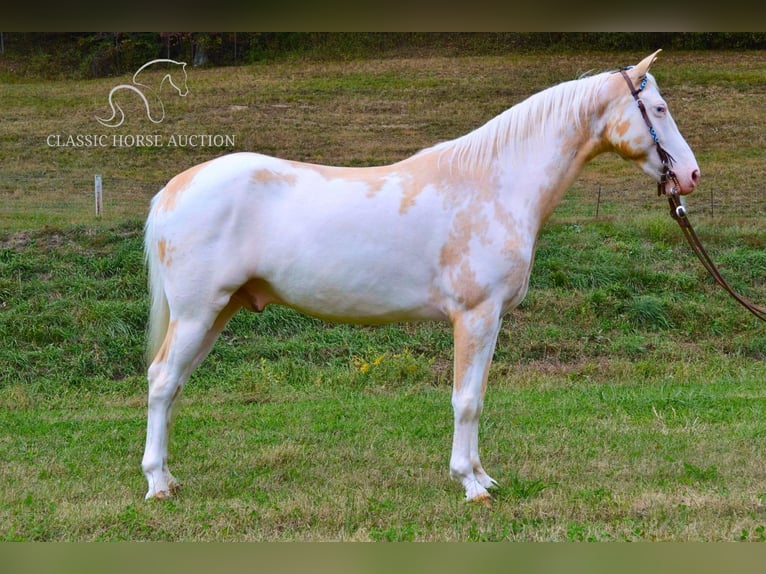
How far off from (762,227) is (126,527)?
787cm

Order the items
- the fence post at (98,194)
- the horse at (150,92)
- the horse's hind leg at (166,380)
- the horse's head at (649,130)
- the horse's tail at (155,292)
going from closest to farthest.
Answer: the horse's head at (649,130)
the horse's hind leg at (166,380)
the horse's tail at (155,292)
the horse at (150,92)
the fence post at (98,194)

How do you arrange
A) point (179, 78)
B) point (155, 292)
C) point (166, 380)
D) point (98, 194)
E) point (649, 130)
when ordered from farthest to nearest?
1. point (98, 194)
2. point (179, 78)
3. point (155, 292)
4. point (166, 380)
5. point (649, 130)

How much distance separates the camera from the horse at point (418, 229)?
4344 mm

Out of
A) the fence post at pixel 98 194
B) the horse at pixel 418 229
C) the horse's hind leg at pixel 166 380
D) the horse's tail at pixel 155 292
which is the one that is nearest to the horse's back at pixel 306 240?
the horse at pixel 418 229

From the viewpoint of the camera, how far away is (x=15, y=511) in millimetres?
4328

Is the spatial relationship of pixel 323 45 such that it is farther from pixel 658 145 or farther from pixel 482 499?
pixel 482 499

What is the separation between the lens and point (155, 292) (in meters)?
4.74

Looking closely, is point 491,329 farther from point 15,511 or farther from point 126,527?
point 15,511

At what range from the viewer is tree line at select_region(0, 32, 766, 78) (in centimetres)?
809

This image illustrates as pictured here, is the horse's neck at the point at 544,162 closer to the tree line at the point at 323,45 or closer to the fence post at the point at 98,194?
the tree line at the point at 323,45

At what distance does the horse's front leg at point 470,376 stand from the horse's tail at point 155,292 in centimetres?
166

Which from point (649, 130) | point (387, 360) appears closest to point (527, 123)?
point (649, 130)

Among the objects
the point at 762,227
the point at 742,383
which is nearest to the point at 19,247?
the point at 742,383

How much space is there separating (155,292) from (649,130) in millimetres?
2840
